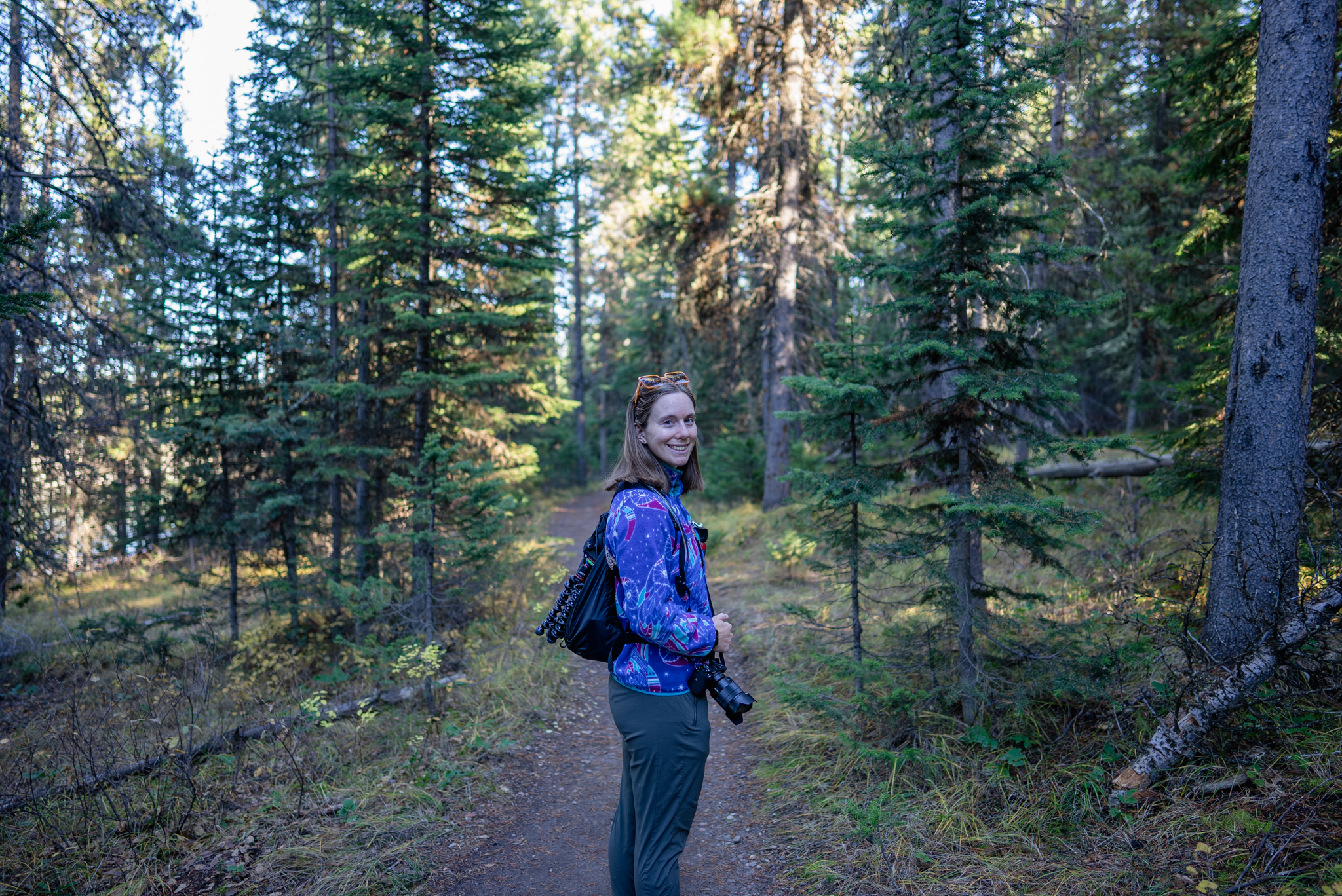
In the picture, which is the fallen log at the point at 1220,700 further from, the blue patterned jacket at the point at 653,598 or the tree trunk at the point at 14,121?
the tree trunk at the point at 14,121

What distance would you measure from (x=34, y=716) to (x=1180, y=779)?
507 inches

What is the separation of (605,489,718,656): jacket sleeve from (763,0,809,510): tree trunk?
10698 millimetres

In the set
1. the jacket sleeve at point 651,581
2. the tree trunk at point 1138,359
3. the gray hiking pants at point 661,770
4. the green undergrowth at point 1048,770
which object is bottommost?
the green undergrowth at point 1048,770

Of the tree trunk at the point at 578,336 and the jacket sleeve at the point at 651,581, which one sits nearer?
the jacket sleeve at the point at 651,581

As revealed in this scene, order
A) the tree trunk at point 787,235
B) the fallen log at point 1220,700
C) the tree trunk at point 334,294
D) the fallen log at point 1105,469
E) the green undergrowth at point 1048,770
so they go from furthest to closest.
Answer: the tree trunk at point 787,235 → the tree trunk at point 334,294 → the fallen log at point 1105,469 → the fallen log at point 1220,700 → the green undergrowth at point 1048,770

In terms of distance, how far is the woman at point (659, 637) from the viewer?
2.44 meters

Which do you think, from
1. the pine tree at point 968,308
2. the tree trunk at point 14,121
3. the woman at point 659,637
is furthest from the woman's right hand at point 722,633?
the tree trunk at point 14,121

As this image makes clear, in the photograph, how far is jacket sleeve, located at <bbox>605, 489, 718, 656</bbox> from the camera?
2.41 meters

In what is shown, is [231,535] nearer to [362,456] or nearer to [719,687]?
[362,456]

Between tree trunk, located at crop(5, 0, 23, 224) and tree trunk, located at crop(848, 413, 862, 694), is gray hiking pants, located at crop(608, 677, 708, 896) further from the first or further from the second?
tree trunk, located at crop(5, 0, 23, 224)

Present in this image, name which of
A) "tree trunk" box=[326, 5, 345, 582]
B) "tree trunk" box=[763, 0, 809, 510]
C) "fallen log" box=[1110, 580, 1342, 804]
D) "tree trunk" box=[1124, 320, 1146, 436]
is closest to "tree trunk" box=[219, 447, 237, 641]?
"tree trunk" box=[326, 5, 345, 582]

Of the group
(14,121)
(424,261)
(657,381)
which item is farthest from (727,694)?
(14,121)

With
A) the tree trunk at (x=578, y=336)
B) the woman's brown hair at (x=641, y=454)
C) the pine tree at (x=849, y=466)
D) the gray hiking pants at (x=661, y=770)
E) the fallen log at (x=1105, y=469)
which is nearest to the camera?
the gray hiking pants at (x=661, y=770)

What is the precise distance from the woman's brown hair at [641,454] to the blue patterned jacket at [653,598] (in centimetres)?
6
